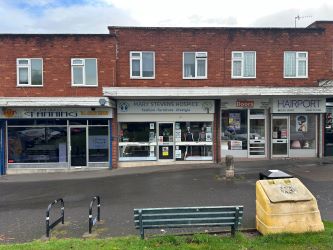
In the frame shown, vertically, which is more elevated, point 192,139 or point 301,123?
point 301,123

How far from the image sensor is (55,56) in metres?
16.6

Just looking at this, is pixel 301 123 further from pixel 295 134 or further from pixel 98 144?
pixel 98 144

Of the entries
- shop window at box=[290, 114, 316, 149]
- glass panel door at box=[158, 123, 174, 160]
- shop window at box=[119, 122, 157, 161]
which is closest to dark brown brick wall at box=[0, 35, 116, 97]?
shop window at box=[119, 122, 157, 161]

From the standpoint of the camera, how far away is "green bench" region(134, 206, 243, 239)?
607cm

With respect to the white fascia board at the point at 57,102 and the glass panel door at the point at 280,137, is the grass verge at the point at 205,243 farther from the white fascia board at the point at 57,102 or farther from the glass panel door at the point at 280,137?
the glass panel door at the point at 280,137

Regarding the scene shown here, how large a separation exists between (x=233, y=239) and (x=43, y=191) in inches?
324

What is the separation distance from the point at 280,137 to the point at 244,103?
2594 mm

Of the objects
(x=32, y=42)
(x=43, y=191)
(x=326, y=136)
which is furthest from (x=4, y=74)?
(x=326, y=136)

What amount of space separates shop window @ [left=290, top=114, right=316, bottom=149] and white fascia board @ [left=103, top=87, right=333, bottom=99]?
1903 mm

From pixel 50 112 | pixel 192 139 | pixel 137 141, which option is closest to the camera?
pixel 50 112

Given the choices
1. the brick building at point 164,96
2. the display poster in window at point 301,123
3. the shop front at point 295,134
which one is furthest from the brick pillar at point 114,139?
the display poster in window at point 301,123

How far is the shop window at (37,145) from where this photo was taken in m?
17.0

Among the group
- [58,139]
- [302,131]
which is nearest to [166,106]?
[58,139]

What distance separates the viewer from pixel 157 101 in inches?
667
